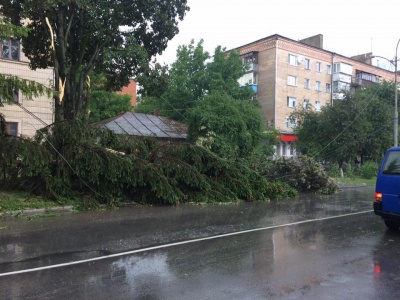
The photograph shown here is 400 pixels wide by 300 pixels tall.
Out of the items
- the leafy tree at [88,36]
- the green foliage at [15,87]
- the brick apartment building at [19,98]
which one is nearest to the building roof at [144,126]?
the brick apartment building at [19,98]

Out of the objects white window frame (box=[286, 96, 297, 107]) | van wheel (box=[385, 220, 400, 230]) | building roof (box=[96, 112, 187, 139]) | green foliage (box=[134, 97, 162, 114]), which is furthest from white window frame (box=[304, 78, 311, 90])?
van wheel (box=[385, 220, 400, 230])

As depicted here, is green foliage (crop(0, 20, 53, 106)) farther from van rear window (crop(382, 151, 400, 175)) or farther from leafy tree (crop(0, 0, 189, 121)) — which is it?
van rear window (crop(382, 151, 400, 175))

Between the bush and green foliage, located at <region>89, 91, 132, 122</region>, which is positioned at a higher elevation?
green foliage, located at <region>89, 91, 132, 122</region>

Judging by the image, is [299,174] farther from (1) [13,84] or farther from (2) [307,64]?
(2) [307,64]

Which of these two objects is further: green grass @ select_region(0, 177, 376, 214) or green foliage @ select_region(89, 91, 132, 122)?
green foliage @ select_region(89, 91, 132, 122)

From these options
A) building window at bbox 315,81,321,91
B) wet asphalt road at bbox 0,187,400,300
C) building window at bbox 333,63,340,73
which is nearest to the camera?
wet asphalt road at bbox 0,187,400,300

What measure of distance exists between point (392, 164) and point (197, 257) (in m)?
5.13

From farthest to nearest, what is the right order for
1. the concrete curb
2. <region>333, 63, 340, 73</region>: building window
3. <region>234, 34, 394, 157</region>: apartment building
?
<region>333, 63, 340, 73</region>: building window
<region>234, 34, 394, 157</region>: apartment building
the concrete curb

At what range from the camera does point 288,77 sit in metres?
44.5

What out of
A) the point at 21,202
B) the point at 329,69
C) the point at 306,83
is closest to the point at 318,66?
the point at 329,69

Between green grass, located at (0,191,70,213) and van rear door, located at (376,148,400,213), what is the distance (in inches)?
361

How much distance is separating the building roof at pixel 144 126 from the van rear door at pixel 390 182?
53.9 ft

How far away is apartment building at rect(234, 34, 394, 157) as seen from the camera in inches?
1708

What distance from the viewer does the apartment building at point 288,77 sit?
43.4 meters
